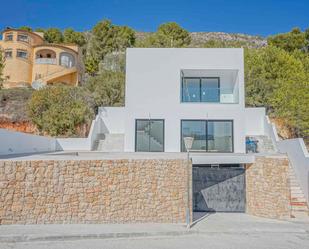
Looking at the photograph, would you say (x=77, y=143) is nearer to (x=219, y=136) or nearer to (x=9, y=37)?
(x=219, y=136)

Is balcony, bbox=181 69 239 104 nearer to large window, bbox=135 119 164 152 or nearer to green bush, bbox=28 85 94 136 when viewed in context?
large window, bbox=135 119 164 152

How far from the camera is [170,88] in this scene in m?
17.3

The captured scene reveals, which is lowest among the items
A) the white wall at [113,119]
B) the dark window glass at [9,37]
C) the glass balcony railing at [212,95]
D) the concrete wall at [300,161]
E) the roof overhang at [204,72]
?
the concrete wall at [300,161]

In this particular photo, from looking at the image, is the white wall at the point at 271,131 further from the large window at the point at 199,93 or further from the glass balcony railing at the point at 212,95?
the large window at the point at 199,93

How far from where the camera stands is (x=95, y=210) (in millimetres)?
9398

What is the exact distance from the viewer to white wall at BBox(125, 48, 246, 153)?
55.4ft

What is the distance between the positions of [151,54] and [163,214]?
426 inches

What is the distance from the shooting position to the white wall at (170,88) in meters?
16.9

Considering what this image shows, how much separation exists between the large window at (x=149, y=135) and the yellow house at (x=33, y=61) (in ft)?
78.5

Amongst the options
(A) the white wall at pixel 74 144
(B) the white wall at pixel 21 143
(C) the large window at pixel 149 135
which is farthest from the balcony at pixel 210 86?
(B) the white wall at pixel 21 143

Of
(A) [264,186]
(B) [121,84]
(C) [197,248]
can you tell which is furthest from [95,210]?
(B) [121,84]

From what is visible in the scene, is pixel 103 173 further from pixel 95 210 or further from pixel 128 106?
pixel 128 106

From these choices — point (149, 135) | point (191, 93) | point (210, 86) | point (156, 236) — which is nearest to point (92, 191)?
point (156, 236)

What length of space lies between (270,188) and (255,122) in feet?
36.1
